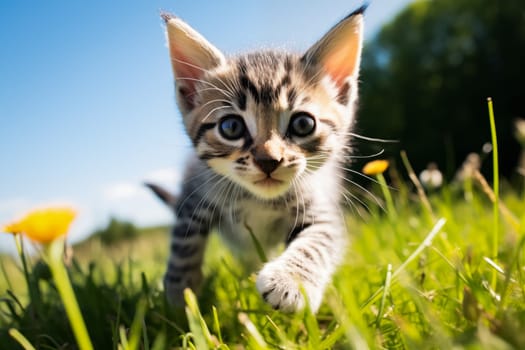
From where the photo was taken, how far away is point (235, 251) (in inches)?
70.7

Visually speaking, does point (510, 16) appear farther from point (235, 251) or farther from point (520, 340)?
point (520, 340)

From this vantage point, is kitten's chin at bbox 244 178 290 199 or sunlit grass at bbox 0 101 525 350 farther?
kitten's chin at bbox 244 178 290 199

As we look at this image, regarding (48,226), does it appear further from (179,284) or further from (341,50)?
(341,50)

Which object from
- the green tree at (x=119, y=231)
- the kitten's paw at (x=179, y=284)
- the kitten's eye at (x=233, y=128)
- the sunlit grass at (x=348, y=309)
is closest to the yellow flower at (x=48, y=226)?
the sunlit grass at (x=348, y=309)

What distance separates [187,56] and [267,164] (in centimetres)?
59

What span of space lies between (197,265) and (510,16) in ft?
32.1

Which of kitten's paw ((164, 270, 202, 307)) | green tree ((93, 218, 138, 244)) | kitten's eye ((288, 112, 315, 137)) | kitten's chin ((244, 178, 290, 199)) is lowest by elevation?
green tree ((93, 218, 138, 244))

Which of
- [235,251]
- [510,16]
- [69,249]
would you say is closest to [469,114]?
[510,16]

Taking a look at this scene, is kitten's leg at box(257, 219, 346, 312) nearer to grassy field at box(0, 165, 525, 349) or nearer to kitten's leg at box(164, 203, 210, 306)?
grassy field at box(0, 165, 525, 349)

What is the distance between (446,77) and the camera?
9.40 m

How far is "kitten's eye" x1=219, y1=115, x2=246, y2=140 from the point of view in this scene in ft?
4.27

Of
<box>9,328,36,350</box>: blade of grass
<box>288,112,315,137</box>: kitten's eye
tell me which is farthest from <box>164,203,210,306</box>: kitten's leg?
<box>9,328,36,350</box>: blade of grass

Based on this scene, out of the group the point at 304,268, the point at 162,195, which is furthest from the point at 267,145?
the point at 162,195

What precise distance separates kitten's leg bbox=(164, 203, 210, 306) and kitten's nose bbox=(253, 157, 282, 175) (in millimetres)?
452
